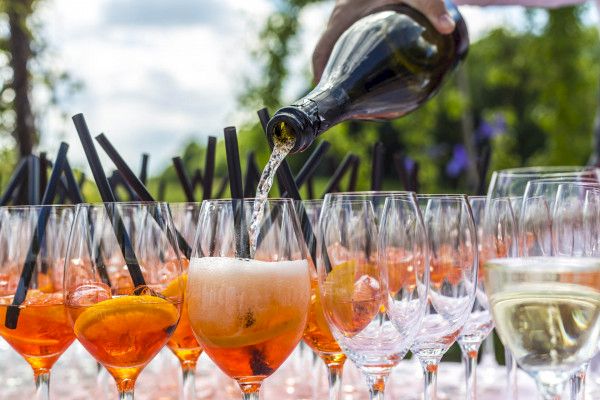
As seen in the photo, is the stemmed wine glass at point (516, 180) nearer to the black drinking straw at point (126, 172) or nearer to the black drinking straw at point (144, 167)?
the black drinking straw at point (126, 172)

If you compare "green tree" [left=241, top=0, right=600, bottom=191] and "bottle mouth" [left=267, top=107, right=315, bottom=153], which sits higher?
"green tree" [left=241, top=0, right=600, bottom=191]

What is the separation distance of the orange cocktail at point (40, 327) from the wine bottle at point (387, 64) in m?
0.56

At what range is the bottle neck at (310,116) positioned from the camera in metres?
1.14

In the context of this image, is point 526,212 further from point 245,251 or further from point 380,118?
point 380,118

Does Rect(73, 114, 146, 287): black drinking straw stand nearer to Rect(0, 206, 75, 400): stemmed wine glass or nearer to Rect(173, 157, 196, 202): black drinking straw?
Rect(0, 206, 75, 400): stemmed wine glass

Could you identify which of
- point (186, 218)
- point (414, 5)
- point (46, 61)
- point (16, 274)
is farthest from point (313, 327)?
point (46, 61)

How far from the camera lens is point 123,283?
43.8 inches

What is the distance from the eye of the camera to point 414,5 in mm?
1554

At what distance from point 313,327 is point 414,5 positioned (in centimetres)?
73

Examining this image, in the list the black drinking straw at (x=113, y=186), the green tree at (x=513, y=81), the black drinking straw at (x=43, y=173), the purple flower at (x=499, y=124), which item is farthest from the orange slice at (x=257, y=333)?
the purple flower at (x=499, y=124)

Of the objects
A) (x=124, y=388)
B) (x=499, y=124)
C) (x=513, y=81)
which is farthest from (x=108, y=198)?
(x=499, y=124)

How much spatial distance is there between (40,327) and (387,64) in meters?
0.85

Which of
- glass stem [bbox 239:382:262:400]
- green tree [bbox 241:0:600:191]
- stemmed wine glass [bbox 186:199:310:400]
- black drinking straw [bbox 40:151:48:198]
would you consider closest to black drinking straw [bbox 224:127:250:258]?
stemmed wine glass [bbox 186:199:310:400]

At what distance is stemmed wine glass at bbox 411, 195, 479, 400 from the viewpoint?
113cm
